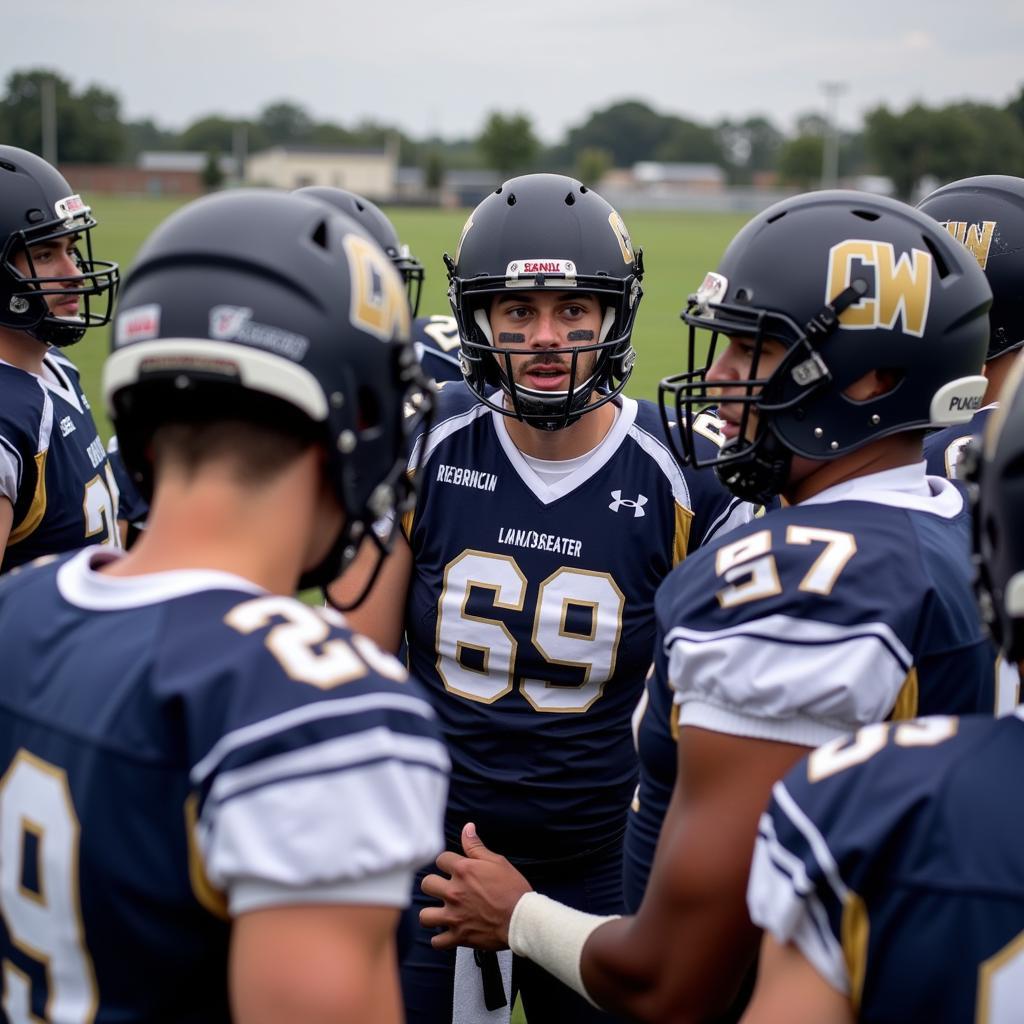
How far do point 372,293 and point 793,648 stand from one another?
0.81 meters

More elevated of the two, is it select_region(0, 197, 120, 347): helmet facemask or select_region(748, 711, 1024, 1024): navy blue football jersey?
select_region(0, 197, 120, 347): helmet facemask

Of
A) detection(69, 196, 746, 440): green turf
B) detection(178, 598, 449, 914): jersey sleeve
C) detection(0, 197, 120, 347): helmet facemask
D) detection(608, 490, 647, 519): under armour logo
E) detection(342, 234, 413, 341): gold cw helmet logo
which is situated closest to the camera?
detection(178, 598, 449, 914): jersey sleeve

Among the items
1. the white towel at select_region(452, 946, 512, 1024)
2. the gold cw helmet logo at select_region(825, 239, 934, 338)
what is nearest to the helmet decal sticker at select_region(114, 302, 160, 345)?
the gold cw helmet logo at select_region(825, 239, 934, 338)

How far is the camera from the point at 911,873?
52.1 inches

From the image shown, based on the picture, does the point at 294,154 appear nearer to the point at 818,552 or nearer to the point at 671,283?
the point at 671,283

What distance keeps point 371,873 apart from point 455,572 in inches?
67.4

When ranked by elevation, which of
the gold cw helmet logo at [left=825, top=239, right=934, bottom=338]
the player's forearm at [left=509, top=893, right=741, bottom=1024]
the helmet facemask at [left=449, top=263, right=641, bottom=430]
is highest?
the gold cw helmet logo at [left=825, top=239, right=934, bottom=338]

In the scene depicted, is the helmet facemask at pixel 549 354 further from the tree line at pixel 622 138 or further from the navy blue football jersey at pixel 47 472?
the tree line at pixel 622 138

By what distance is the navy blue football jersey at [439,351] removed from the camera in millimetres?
4977

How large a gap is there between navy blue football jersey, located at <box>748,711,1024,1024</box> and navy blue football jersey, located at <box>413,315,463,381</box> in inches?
144

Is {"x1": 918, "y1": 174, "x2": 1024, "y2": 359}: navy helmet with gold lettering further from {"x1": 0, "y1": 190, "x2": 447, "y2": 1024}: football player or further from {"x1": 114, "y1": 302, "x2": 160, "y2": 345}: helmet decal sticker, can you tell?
{"x1": 114, "y1": 302, "x2": 160, "y2": 345}: helmet decal sticker

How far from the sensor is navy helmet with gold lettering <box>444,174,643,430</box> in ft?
9.98

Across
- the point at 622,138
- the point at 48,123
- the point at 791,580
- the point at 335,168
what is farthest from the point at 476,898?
the point at 622,138

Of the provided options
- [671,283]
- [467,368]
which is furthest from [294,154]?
[467,368]
